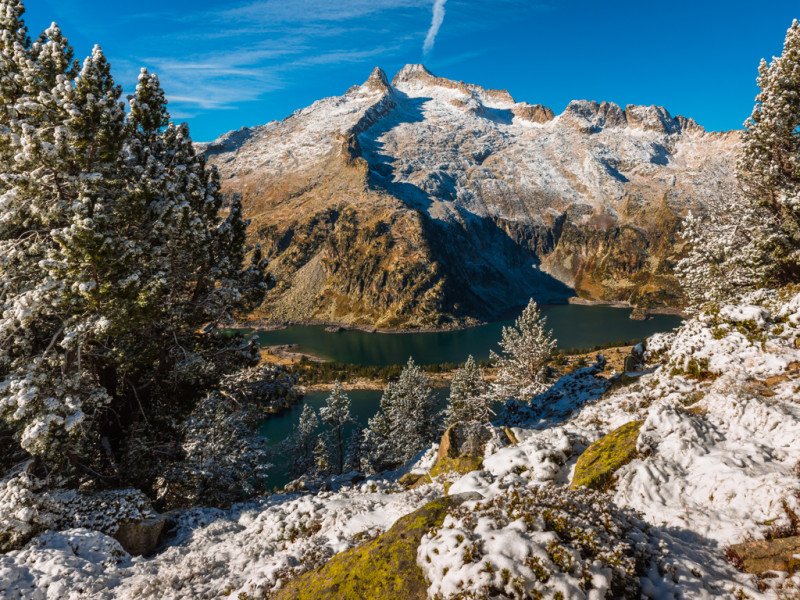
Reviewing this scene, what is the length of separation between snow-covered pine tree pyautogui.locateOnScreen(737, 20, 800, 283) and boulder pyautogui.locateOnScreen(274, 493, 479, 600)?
72.5 feet

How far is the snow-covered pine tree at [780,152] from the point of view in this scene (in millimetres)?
18562

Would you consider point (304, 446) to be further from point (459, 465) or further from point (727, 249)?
point (727, 249)

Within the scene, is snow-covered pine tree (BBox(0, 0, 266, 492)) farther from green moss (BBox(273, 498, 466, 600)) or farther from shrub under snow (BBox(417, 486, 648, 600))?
shrub under snow (BBox(417, 486, 648, 600))

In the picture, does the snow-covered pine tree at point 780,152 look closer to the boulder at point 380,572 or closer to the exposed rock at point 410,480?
the exposed rock at point 410,480

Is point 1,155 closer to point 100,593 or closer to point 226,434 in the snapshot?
point 100,593

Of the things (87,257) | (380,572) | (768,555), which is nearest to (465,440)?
(380,572)

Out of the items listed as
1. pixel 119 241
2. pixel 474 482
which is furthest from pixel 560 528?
pixel 119 241

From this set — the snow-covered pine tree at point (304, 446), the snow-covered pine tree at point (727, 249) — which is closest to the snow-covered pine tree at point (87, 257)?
the snow-covered pine tree at point (727, 249)

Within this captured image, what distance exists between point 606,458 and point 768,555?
14.5 feet

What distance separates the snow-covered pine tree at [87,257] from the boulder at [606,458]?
14.9 meters

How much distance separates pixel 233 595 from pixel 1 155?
1593cm

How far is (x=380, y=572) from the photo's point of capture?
6.34 m

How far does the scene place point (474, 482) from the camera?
11.0 meters

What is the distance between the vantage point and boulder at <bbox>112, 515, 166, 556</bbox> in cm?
1184
